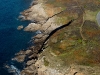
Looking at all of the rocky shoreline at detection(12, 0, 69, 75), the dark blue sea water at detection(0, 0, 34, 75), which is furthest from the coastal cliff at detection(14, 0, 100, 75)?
→ the dark blue sea water at detection(0, 0, 34, 75)

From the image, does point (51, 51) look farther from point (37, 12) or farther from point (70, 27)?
point (37, 12)

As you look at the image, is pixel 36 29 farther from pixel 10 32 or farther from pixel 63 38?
pixel 63 38

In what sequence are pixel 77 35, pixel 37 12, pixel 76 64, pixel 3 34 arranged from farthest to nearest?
pixel 37 12 → pixel 3 34 → pixel 77 35 → pixel 76 64

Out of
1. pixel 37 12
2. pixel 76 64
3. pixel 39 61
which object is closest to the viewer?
pixel 76 64

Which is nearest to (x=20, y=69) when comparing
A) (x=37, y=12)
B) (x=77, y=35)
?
(x=77, y=35)

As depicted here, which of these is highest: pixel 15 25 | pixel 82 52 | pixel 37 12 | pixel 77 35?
pixel 37 12

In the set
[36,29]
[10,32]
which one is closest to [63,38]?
[36,29]

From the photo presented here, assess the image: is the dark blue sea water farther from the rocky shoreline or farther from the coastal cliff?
the coastal cliff

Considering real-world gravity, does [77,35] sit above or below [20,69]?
above
